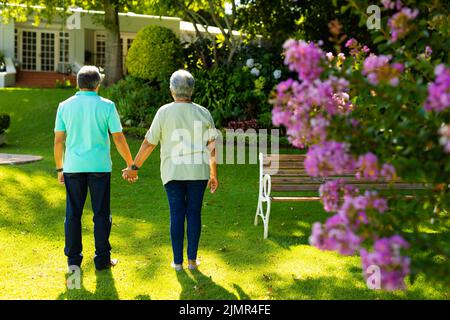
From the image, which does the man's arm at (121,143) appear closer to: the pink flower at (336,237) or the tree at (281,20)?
the pink flower at (336,237)

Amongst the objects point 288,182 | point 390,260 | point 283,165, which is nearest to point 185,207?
point 288,182

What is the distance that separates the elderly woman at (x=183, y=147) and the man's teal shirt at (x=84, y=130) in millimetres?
420

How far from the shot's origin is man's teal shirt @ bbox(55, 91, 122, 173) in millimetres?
5383

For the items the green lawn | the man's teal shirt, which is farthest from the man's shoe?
the man's teal shirt

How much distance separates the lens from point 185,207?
568cm

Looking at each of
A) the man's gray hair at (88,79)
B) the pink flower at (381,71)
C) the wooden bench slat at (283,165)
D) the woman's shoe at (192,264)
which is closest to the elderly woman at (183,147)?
the woman's shoe at (192,264)

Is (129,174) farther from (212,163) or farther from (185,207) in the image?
(212,163)

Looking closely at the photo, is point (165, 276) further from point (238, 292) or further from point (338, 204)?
point (338, 204)

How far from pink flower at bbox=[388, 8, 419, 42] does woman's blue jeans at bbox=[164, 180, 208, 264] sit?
8.84 ft

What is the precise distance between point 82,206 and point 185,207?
88 cm

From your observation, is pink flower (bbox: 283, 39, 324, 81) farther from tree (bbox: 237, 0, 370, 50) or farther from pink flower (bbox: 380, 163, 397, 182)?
tree (bbox: 237, 0, 370, 50)

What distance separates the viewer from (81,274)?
5.64 m

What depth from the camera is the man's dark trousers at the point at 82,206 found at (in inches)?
215

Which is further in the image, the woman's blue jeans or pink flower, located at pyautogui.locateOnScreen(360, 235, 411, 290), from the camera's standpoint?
the woman's blue jeans
